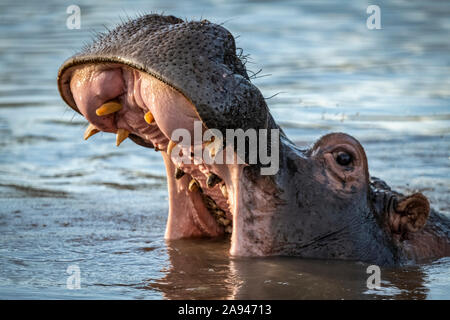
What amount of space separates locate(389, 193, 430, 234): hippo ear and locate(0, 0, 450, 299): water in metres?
0.23

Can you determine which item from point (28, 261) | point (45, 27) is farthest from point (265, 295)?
point (45, 27)

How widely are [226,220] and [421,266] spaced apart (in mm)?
1079

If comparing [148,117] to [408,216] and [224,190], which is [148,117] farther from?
[408,216]

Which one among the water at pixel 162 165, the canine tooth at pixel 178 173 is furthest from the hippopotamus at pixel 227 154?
the water at pixel 162 165

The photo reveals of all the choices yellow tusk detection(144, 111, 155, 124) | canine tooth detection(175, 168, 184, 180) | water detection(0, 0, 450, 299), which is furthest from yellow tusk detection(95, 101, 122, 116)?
water detection(0, 0, 450, 299)

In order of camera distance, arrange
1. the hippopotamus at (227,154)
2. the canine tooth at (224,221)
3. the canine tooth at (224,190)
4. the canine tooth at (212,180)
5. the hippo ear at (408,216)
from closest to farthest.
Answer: the hippopotamus at (227,154)
the canine tooth at (212,180)
the canine tooth at (224,190)
the hippo ear at (408,216)
the canine tooth at (224,221)

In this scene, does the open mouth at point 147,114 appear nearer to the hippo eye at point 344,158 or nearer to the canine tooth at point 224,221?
the canine tooth at point 224,221

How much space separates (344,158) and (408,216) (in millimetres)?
523

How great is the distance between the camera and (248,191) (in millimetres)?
4043

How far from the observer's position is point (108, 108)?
386cm

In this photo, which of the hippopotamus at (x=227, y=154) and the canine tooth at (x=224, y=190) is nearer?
the hippopotamus at (x=227, y=154)

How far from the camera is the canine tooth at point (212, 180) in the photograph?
4.04m

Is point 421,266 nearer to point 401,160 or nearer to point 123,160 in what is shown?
point 401,160

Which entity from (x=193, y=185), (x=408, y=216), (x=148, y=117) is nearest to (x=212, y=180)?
(x=193, y=185)
